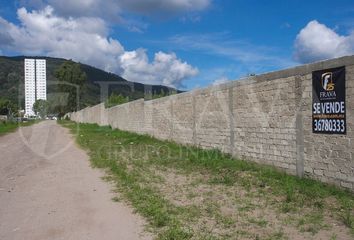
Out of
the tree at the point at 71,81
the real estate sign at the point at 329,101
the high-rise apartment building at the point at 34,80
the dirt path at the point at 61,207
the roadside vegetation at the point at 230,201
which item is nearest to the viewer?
the roadside vegetation at the point at 230,201

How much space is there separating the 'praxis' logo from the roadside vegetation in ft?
5.83

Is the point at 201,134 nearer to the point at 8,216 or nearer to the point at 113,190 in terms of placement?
the point at 113,190

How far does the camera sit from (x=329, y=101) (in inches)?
295

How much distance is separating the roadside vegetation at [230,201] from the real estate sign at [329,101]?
3.52 ft

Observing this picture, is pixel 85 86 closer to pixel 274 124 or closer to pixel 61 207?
pixel 274 124

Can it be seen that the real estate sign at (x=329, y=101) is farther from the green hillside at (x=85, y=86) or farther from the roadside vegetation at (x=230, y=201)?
the green hillside at (x=85, y=86)

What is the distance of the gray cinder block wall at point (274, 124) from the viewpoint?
23.9ft

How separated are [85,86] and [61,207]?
70342mm

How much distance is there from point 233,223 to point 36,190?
4808 millimetres

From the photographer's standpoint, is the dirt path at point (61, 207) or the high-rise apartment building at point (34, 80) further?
the high-rise apartment building at point (34, 80)

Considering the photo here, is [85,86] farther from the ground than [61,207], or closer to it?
farther from the ground

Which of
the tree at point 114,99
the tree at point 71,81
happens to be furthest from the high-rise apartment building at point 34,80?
the tree at point 71,81

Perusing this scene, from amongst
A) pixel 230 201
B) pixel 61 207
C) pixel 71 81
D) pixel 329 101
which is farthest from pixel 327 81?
pixel 71 81

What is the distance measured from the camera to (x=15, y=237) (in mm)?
5250
